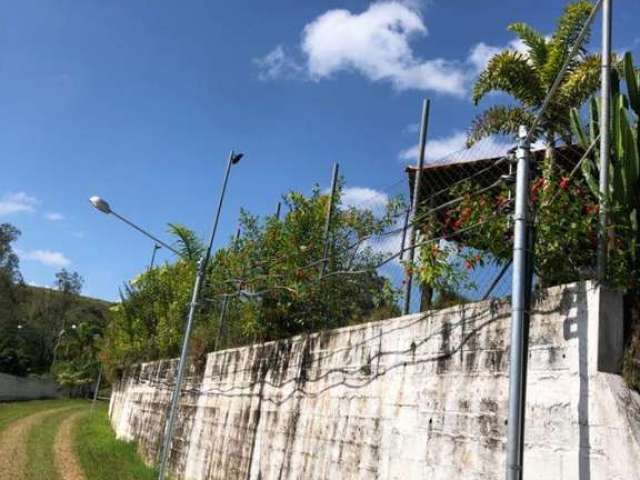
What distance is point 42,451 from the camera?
16906 millimetres

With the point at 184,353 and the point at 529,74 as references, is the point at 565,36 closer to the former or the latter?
the point at 529,74

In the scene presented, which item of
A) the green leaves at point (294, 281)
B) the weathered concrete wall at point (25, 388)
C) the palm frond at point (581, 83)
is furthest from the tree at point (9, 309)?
the palm frond at point (581, 83)

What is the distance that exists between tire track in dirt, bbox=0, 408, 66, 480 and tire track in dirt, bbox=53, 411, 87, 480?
798 millimetres

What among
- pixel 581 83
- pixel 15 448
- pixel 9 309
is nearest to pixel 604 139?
pixel 581 83

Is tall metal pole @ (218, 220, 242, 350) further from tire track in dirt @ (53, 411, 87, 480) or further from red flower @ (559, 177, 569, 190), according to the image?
red flower @ (559, 177, 569, 190)

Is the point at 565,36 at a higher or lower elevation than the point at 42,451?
higher

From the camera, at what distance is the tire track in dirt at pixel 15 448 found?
13258mm

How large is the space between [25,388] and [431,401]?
49028mm

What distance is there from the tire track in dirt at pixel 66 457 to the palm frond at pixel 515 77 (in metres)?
11.6

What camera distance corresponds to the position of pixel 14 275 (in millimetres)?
56281

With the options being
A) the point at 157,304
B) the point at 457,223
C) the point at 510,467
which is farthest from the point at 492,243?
the point at 157,304

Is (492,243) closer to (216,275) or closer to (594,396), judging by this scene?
(594,396)

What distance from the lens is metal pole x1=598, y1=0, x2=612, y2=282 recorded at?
4.23 m

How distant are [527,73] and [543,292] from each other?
8430 millimetres
